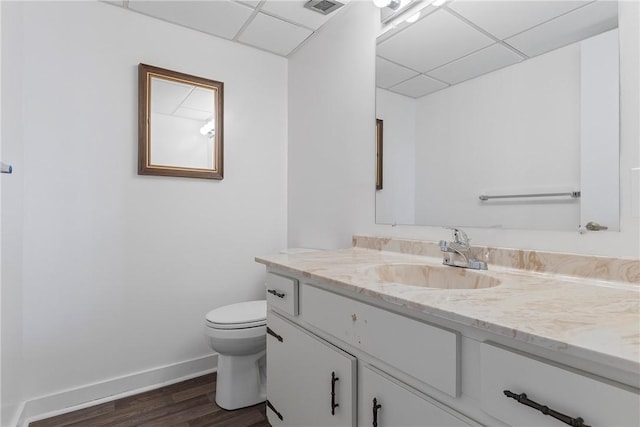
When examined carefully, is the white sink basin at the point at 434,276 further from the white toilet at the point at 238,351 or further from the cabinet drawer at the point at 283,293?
the white toilet at the point at 238,351

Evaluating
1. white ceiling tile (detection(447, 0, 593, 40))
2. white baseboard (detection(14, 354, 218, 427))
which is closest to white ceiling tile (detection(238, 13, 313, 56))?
white ceiling tile (detection(447, 0, 593, 40))

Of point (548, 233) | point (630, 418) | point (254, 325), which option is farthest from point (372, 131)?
point (630, 418)

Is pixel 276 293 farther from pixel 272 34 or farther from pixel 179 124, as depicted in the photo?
pixel 272 34

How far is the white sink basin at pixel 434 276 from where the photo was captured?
112 cm

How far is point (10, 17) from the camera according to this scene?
55.4 inches

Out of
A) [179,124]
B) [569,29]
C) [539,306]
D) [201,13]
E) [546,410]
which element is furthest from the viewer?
[179,124]

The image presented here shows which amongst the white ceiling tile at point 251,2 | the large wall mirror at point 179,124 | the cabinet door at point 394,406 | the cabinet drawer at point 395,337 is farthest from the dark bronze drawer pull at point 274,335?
the white ceiling tile at point 251,2

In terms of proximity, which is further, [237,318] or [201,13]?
[201,13]

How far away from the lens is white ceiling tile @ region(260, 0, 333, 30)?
187 cm

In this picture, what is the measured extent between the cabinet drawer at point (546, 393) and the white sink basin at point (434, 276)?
0.48 meters

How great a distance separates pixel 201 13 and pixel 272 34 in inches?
17.9

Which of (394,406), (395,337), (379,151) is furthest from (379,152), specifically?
(394,406)

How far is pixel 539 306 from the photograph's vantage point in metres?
0.71

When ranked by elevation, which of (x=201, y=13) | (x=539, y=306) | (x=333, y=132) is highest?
(x=201, y=13)
